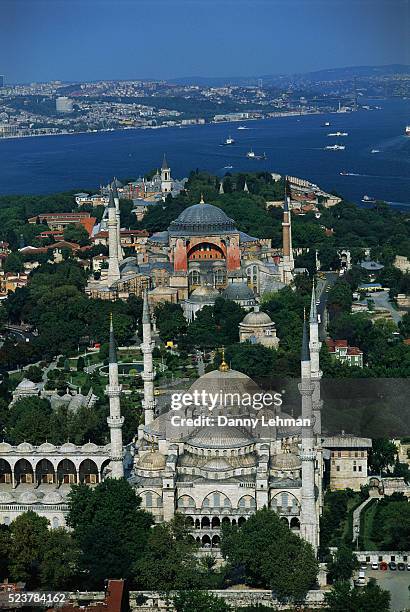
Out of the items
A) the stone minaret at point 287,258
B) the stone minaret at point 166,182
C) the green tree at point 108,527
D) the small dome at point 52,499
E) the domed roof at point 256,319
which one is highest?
the stone minaret at point 166,182

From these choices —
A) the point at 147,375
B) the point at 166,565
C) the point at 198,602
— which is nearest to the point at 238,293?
the point at 147,375

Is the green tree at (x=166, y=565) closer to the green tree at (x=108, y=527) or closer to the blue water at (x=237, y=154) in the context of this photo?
the green tree at (x=108, y=527)

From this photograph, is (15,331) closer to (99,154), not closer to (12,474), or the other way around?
(12,474)

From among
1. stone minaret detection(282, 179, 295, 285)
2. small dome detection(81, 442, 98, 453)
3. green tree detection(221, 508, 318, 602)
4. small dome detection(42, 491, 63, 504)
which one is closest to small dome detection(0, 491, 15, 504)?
small dome detection(42, 491, 63, 504)

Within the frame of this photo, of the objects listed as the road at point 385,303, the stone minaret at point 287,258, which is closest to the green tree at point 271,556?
the road at point 385,303

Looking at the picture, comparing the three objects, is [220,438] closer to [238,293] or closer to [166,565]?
[166,565]

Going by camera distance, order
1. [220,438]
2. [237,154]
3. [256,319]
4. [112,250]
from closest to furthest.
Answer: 1. [220,438]
2. [256,319]
3. [112,250]
4. [237,154]
